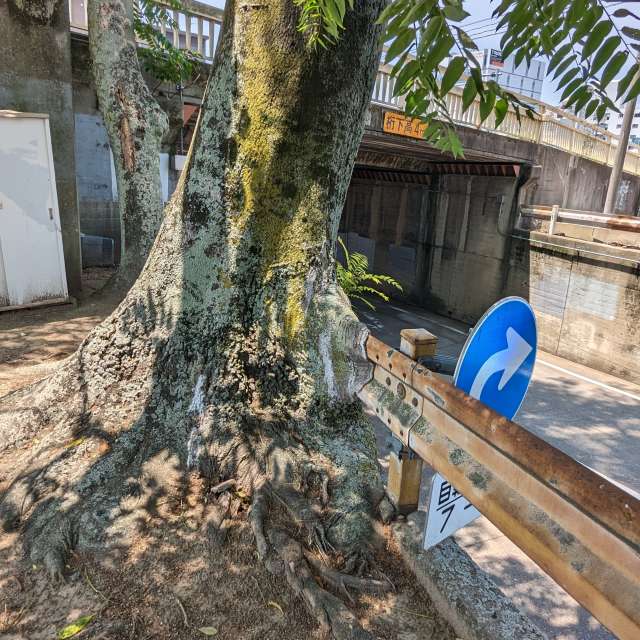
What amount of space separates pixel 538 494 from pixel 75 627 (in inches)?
87.7

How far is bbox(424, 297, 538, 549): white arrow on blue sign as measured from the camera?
2.25m

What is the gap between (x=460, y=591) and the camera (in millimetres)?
2600

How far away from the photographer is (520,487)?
1841 millimetres

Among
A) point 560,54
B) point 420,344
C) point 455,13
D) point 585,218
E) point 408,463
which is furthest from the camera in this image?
point 585,218

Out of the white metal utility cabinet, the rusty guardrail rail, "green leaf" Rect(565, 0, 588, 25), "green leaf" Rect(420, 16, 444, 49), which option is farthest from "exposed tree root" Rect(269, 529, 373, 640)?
the white metal utility cabinet

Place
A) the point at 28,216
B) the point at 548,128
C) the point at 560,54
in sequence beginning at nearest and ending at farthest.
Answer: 1. the point at 560,54
2. the point at 28,216
3. the point at 548,128

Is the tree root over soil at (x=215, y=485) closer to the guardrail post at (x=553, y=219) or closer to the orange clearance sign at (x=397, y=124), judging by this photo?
the orange clearance sign at (x=397, y=124)

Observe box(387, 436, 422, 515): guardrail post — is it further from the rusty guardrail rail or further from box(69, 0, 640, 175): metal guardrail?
box(69, 0, 640, 175): metal guardrail

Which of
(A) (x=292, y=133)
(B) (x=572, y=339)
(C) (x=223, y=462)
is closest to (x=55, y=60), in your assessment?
(A) (x=292, y=133)

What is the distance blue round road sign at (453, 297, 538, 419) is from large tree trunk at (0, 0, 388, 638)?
91 cm

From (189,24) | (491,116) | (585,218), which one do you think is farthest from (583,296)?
(189,24)

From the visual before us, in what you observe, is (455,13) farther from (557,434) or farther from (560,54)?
(557,434)

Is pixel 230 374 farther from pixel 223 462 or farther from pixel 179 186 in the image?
pixel 179 186

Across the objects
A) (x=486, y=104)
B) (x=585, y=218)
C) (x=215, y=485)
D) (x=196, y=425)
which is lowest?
(x=215, y=485)
